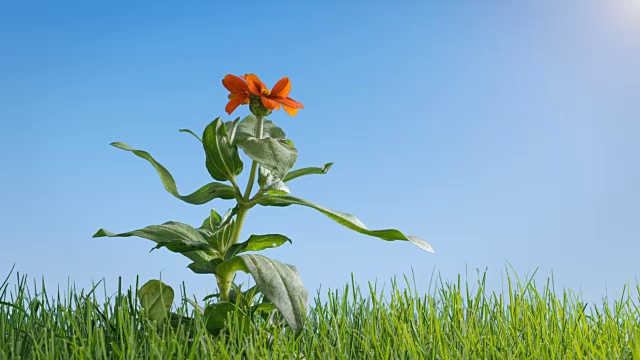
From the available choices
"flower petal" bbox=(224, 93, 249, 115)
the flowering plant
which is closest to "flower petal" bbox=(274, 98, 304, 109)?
the flowering plant

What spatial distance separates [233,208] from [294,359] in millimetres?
504

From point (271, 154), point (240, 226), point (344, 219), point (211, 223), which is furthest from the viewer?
point (211, 223)

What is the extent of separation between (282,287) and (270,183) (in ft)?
1.14

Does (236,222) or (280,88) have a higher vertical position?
(280,88)

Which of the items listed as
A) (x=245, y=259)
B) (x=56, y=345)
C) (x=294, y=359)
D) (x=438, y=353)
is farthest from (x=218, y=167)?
(x=438, y=353)

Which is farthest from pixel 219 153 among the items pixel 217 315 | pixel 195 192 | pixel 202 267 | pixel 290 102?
pixel 217 315

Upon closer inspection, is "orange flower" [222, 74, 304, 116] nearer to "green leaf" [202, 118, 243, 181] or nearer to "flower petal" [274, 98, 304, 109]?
"flower petal" [274, 98, 304, 109]

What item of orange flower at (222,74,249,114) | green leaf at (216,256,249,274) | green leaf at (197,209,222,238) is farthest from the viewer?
green leaf at (197,209,222,238)

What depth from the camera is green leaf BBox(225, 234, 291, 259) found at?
7.04 ft

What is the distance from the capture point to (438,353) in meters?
2.18

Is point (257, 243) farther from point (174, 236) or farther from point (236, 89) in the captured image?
point (236, 89)

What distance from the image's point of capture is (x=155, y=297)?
2.20 meters

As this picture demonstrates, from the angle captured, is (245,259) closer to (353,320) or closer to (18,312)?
(353,320)

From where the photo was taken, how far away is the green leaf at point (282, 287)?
6.42ft
